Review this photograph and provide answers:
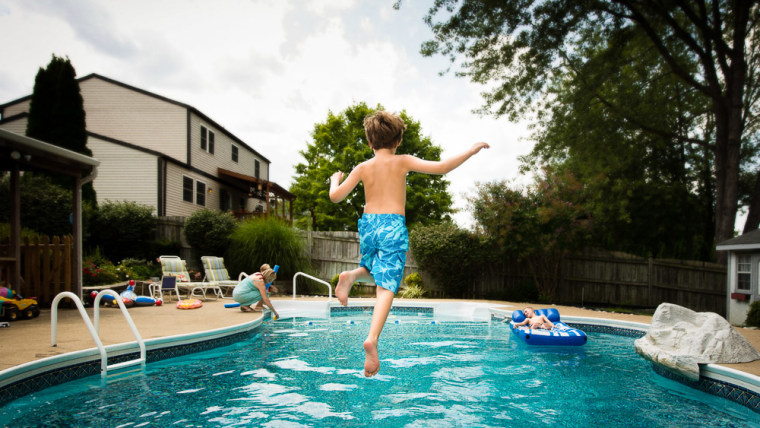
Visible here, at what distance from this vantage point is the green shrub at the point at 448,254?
13086mm

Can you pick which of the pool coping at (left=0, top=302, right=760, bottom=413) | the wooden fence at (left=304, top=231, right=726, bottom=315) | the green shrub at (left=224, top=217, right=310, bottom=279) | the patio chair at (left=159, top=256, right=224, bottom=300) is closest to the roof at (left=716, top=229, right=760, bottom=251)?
the wooden fence at (left=304, top=231, right=726, bottom=315)

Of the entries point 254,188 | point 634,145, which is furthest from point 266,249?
point 634,145

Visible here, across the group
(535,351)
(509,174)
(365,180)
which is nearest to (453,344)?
(535,351)

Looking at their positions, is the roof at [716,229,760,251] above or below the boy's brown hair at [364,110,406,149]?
below

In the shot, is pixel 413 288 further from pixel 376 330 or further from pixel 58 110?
pixel 58 110

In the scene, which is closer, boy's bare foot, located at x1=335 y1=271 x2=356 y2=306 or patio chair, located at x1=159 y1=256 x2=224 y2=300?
boy's bare foot, located at x1=335 y1=271 x2=356 y2=306

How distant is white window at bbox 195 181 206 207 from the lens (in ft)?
65.6

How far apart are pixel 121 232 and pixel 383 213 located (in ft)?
49.3

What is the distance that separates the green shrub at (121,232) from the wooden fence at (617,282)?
892 cm

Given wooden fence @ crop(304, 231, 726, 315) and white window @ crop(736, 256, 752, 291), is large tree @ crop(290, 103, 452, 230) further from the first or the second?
white window @ crop(736, 256, 752, 291)

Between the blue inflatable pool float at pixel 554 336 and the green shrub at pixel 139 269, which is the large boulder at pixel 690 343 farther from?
the green shrub at pixel 139 269

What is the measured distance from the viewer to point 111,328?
6.00 metres

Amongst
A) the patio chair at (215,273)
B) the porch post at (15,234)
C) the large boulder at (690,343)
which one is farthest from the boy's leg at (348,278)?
the patio chair at (215,273)

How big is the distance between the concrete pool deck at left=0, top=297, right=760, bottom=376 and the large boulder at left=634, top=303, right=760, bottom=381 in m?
0.18
